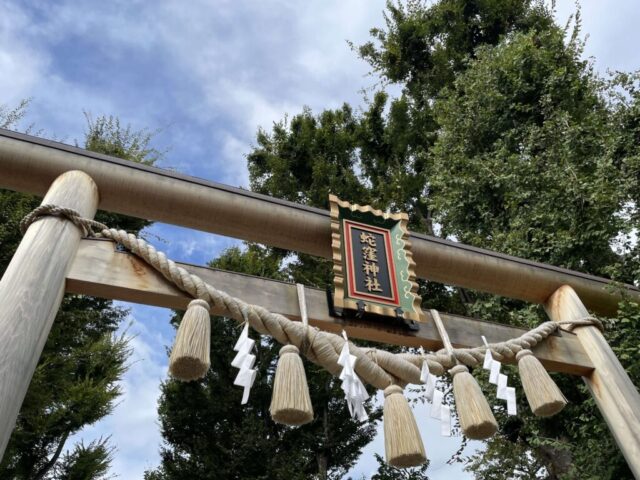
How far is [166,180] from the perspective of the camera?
2.86 meters

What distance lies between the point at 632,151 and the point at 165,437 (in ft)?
24.6

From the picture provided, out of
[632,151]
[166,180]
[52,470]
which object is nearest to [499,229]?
[632,151]

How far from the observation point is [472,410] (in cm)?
216

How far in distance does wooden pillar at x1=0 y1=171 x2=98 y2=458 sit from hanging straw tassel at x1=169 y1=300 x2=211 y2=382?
51 cm

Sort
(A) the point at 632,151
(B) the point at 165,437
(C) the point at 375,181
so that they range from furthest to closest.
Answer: (C) the point at 375,181, (B) the point at 165,437, (A) the point at 632,151

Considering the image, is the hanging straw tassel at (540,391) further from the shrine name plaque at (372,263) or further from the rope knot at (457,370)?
the shrine name plaque at (372,263)

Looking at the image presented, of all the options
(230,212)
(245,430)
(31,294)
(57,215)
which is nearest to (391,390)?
(230,212)

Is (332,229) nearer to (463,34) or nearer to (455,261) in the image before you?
(455,261)

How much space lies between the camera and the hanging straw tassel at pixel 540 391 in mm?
2279

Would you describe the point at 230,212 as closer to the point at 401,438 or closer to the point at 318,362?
the point at 318,362

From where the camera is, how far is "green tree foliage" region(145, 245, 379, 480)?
298 inches

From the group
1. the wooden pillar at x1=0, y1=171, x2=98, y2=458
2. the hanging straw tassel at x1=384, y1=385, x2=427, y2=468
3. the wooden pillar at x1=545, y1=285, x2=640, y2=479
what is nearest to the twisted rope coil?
the wooden pillar at x1=0, y1=171, x2=98, y2=458

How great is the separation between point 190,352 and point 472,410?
119 centimetres

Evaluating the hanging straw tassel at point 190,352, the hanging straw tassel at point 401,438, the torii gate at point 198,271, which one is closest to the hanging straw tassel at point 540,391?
the torii gate at point 198,271
